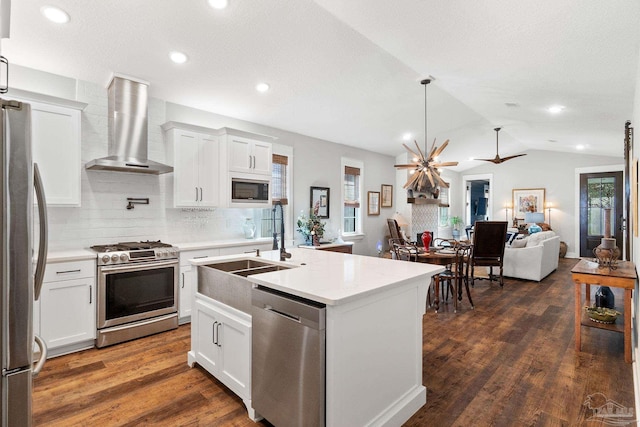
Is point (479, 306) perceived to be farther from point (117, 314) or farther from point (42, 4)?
point (42, 4)

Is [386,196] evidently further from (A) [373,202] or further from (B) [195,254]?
(B) [195,254]

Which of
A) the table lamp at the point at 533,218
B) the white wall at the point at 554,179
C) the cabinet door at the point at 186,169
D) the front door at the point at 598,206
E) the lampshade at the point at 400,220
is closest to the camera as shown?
the cabinet door at the point at 186,169

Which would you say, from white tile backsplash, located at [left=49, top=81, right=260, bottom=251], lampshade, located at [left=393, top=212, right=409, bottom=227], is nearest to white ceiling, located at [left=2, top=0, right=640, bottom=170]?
white tile backsplash, located at [left=49, top=81, right=260, bottom=251]

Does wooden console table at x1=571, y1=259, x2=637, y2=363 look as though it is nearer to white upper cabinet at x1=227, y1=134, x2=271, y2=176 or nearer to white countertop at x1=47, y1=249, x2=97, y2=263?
white upper cabinet at x1=227, y1=134, x2=271, y2=176

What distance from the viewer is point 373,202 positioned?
752 centimetres

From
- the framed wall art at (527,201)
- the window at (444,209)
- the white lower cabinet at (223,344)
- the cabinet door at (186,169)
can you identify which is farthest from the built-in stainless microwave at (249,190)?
the framed wall art at (527,201)

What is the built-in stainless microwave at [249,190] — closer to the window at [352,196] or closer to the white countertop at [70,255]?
the white countertop at [70,255]

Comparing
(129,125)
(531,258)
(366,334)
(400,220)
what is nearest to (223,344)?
(366,334)

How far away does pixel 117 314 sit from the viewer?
3.29 m

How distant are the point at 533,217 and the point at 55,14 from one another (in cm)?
1068

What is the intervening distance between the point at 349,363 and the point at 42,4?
3.43 meters

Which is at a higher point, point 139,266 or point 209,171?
point 209,171

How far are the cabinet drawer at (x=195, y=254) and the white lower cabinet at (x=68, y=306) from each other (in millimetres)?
863

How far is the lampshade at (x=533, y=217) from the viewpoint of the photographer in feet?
30.4
